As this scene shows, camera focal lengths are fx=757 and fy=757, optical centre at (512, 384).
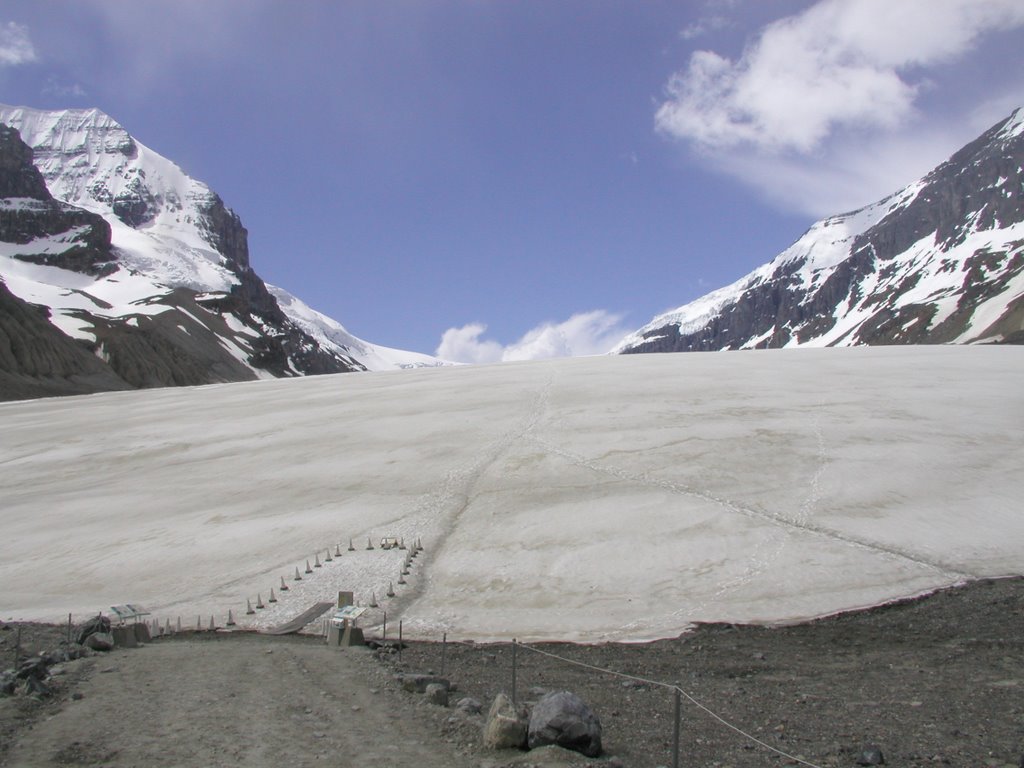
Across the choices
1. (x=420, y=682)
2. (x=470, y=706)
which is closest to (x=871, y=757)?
(x=470, y=706)

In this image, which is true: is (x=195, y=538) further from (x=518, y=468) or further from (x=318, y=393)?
(x=318, y=393)

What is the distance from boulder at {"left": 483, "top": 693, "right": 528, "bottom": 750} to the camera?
26.2 feet

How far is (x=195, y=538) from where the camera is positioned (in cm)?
1938

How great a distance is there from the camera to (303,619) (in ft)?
47.5

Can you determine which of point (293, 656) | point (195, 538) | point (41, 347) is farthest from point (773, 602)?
point (41, 347)

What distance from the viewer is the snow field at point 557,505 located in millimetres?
15203

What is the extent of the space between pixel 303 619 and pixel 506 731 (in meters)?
7.63

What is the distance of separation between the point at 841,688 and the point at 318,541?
12197 millimetres

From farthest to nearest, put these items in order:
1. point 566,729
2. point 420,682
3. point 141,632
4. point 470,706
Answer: point 141,632, point 420,682, point 470,706, point 566,729

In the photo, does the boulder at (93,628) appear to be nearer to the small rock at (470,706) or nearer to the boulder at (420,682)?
the boulder at (420,682)

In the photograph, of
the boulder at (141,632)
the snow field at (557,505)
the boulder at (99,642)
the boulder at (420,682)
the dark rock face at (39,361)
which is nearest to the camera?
the boulder at (420,682)

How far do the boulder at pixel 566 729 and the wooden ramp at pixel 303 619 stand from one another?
7429 mm

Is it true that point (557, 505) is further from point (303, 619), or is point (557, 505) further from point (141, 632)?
point (141, 632)

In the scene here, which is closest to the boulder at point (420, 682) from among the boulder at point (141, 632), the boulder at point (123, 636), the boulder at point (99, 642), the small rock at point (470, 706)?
the small rock at point (470, 706)
